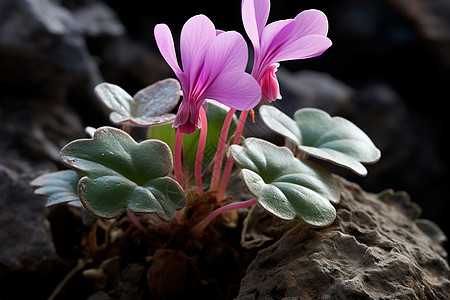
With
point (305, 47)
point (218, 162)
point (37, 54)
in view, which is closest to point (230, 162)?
point (218, 162)

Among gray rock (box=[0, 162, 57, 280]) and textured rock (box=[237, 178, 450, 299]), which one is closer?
textured rock (box=[237, 178, 450, 299])

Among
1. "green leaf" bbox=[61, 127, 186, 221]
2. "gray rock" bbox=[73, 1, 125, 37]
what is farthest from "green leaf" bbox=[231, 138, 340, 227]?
"gray rock" bbox=[73, 1, 125, 37]

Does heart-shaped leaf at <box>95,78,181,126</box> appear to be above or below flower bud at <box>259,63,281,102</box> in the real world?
below

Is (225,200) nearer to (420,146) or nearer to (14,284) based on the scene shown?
(14,284)

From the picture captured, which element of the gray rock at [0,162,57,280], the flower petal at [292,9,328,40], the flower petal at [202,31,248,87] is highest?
the flower petal at [292,9,328,40]

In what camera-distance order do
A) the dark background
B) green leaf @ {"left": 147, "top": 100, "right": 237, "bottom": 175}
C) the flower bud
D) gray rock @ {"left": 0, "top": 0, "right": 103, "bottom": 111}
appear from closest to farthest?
the flower bud → green leaf @ {"left": 147, "top": 100, "right": 237, "bottom": 175} → gray rock @ {"left": 0, "top": 0, "right": 103, "bottom": 111} → the dark background

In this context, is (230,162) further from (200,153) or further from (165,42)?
(165,42)

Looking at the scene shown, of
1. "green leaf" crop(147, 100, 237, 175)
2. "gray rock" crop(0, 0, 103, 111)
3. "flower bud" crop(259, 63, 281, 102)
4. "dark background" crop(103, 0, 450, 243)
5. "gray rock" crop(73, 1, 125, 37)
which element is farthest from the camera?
"dark background" crop(103, 0, 450, 243)

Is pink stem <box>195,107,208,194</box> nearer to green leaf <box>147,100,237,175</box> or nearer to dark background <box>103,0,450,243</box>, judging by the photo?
green leaf <box>147,100,237,175</box>
